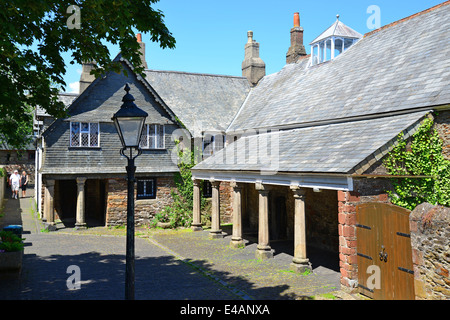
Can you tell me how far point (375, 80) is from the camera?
14.9 meters

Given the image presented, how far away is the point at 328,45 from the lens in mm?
20641

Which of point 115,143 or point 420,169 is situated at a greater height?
point 115,143

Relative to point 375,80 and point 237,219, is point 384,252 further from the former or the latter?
point 375,80

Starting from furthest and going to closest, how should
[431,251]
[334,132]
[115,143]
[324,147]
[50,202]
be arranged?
1. [115,143]
2. [50,202]
3. [334,132]
4. [324,147]
5. [431,251]

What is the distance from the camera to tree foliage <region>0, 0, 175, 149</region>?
779cm

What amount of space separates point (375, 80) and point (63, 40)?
11.4 m

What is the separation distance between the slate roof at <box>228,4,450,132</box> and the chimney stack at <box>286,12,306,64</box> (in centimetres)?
282

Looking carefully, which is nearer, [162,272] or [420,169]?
[420,169]

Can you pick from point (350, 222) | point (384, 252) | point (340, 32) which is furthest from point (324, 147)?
point (340, 32)

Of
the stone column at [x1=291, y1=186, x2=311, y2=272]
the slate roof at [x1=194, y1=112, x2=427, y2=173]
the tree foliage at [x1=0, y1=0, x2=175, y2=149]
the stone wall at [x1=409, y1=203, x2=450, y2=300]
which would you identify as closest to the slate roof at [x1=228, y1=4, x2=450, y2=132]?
the slate roof at [x1=194, y1=112, x2=427, y2=173]

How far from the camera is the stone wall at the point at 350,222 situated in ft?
33.1

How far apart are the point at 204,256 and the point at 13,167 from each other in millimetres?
33979
